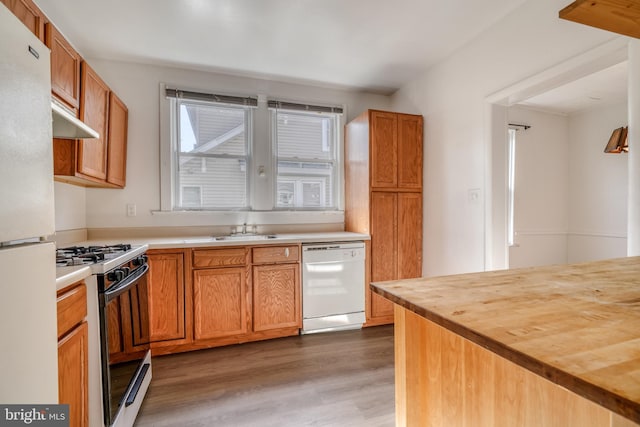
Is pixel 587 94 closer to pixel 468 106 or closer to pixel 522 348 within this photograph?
pixel 468 106

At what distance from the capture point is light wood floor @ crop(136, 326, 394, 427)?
166cm

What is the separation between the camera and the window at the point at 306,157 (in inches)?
131

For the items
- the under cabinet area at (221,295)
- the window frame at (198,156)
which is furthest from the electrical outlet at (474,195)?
the window frame at (198,156)

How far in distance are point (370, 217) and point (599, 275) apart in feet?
6.57

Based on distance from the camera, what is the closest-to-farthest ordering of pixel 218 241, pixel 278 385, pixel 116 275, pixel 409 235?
pixel 116 275 → pixel 278 385 → pixel 218 241 → pixel 409 235

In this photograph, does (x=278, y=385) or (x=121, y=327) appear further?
(x=278, y=385)

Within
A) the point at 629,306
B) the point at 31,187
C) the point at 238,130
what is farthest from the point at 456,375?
the point at 238,130

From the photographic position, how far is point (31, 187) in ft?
2.61

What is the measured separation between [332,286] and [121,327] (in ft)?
5.75

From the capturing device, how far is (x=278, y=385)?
1967 millimetres

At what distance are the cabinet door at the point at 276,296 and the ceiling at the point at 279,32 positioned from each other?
1.97 metres

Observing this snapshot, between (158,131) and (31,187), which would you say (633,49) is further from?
(158,131)

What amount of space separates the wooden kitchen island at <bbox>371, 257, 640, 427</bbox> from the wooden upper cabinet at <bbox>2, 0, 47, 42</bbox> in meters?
2.07

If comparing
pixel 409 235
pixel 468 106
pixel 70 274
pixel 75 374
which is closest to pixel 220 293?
pixel 75 374
